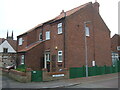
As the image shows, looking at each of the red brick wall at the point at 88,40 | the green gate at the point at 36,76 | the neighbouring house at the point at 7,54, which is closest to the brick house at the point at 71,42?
the red brick wall at the point at 88,40

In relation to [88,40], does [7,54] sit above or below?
below

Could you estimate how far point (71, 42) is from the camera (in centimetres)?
1719

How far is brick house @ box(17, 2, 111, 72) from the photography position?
17.1m

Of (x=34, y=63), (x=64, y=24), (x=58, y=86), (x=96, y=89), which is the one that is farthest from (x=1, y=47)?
(x=96, y=89)

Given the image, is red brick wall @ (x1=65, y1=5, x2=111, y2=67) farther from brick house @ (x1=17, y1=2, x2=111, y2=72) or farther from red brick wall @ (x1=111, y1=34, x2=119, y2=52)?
red brick wall @ (x1=111, y1=34, x2=119, y2=52)

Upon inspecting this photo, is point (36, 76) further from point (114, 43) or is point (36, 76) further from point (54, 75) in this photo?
point (114, 43)

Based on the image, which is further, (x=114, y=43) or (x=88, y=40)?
(x=114, y=43)

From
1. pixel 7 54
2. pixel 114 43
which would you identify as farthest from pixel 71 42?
pixel 7 54

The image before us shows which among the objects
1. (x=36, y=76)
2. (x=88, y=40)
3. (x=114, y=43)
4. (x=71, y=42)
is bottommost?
(x=36, y=76)

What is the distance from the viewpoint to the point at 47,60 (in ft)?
65.2

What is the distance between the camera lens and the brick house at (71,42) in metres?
17.1

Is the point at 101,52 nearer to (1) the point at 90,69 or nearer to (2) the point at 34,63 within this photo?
(1) the point at 90,69

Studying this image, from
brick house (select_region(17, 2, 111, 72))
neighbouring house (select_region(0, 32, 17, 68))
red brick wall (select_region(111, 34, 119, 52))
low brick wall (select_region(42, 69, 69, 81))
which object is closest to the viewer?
low brick wall (select_region(42, 69, 69, 81))

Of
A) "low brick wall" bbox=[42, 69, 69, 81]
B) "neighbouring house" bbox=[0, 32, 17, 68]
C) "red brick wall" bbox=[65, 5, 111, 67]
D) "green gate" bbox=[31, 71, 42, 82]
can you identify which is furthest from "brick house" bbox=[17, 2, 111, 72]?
"neighbouring house" bbox=[0, 32, 17, 68]
